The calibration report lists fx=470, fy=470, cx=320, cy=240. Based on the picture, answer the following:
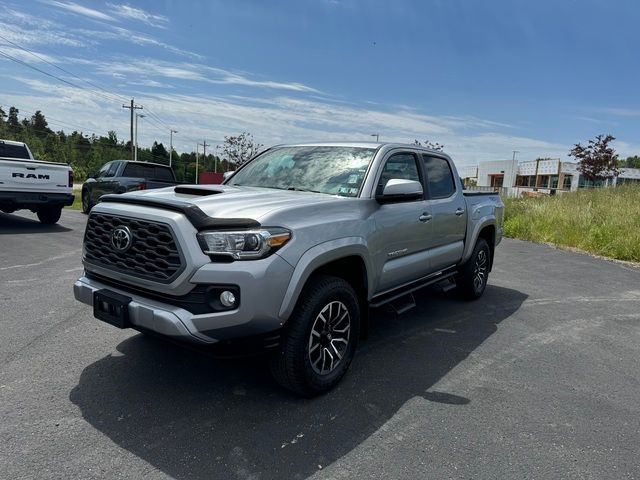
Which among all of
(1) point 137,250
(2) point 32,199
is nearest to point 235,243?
(1) point 137,250

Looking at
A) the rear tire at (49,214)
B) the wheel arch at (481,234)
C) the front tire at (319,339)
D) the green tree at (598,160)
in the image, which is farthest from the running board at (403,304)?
the green tree at (598,160)

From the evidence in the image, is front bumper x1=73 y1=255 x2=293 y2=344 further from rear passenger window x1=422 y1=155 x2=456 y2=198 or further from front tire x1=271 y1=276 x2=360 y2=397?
rear passenger window x1=422 y1=155 x2=456 y2=198

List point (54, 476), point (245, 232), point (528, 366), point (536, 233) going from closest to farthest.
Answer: point (54, 476), point (245, 232), point (528, 366), point (536, 233)

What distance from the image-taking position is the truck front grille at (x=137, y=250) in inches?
114

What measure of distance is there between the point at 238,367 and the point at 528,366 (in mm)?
2527

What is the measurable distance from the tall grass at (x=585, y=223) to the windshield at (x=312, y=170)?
31.9 ft

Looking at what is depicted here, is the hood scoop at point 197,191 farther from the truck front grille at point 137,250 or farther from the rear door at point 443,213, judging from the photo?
the rear door at point 443,213

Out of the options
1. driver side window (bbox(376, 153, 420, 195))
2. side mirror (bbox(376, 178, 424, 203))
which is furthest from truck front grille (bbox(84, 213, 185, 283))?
driver side window (bbox(376, 153, 420, 195))

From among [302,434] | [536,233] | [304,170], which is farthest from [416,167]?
[536,233]

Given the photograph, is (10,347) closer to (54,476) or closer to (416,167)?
(54,476)

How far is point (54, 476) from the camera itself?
2.39 m

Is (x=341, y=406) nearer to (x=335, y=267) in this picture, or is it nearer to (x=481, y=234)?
(x=335, y=267)

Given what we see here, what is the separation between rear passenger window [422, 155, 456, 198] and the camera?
5.04 m

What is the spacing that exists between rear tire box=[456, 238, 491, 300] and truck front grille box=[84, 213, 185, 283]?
4.07 m
